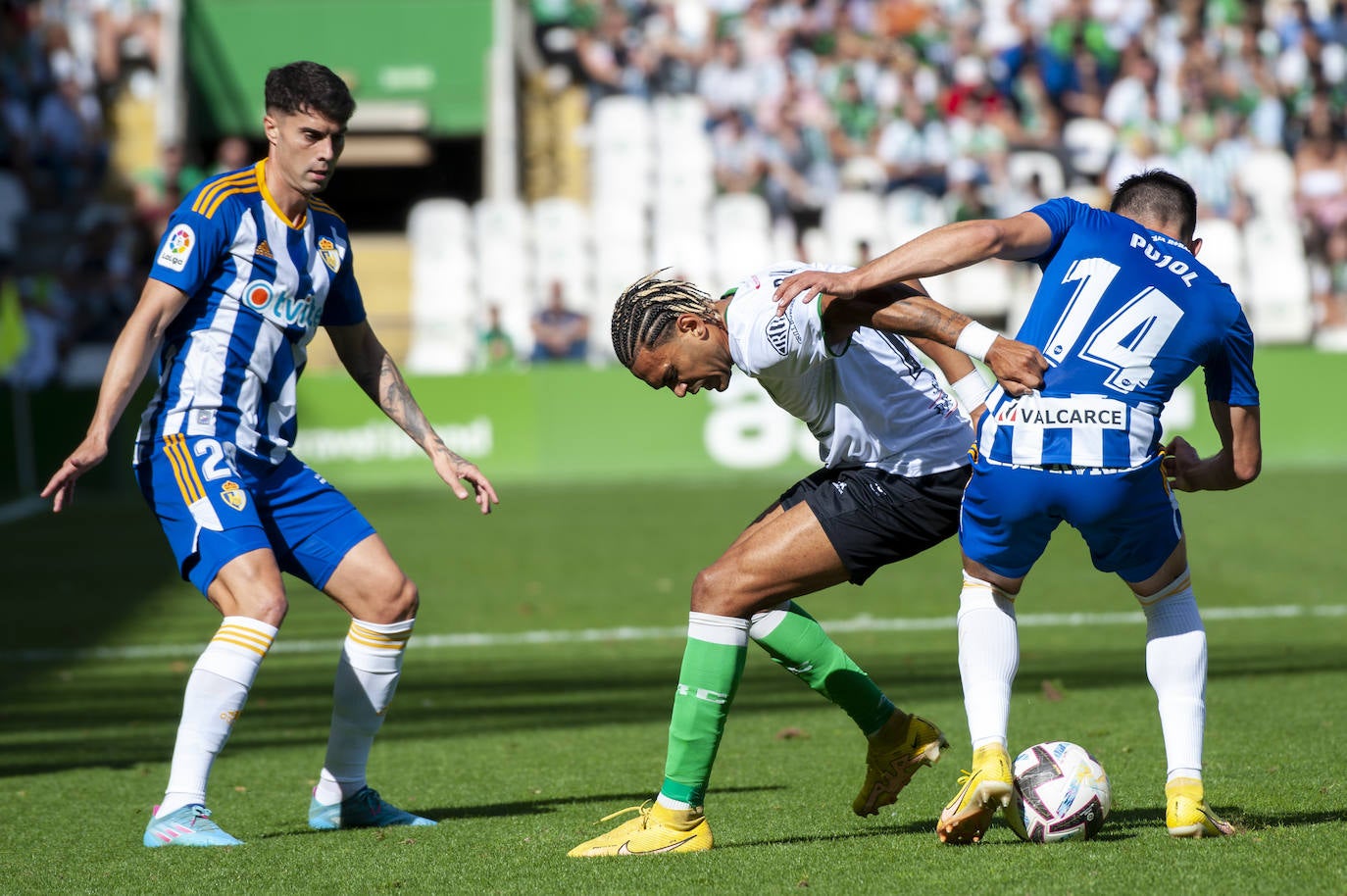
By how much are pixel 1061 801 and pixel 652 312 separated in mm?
1725

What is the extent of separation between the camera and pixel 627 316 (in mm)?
4633

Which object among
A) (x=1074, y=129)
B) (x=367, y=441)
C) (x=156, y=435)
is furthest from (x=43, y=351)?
(x=156, y=435)

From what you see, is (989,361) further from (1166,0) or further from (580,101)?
(1166,0)

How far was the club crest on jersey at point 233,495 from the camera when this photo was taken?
193 inches

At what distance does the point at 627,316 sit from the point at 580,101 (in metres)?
20.7

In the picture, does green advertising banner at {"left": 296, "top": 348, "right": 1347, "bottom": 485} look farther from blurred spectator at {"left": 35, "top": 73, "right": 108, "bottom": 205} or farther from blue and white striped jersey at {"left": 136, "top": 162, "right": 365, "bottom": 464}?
blue and white striped jersey at {"left": 136, "top": 162, "right": 365, "bottom": 464}

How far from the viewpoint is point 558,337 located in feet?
63.2

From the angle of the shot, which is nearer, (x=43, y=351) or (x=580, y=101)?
(x=43, y=351)

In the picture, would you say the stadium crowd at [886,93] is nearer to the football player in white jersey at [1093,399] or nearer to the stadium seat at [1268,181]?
the stadium seat at [1268,181]

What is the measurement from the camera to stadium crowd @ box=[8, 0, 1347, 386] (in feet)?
72.3

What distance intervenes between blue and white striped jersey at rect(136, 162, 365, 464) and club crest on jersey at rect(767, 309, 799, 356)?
1584mm

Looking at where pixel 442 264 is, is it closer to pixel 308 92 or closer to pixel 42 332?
pixel 42 332

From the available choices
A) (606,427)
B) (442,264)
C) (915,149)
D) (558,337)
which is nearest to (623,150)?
(442,264)

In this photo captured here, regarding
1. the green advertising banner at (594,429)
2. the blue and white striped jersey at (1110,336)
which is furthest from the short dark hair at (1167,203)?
the green advertising banner at (594,429)
